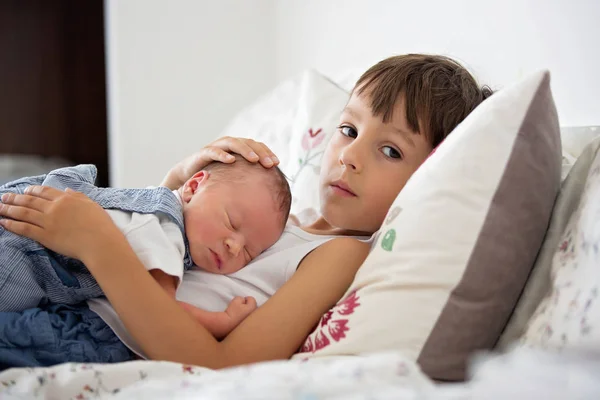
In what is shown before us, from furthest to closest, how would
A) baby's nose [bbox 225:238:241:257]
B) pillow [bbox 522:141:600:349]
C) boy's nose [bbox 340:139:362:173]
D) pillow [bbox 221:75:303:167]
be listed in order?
pillow [bbox 221:75:303:167]
boy's nose [bbox 340:139:362:173]
baby's nose [bbox 225:238:241:257]
pillow [bbox 522:141:600:349]

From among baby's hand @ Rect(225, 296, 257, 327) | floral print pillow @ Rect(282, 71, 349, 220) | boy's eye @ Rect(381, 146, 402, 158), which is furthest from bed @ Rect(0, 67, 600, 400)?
floral print pillow @ Rect(282, 71, 349, 220)

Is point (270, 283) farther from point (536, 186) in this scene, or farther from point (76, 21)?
point (76, 21)

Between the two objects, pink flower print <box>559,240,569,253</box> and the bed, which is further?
pink flower print <box>559,240,569,253</box>

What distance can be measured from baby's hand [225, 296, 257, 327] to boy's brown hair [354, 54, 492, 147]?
1.30ft

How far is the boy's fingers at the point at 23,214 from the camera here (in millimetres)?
966

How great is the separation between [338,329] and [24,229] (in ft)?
1.53

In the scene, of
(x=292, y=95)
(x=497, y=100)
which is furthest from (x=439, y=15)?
(x=497, y=100)

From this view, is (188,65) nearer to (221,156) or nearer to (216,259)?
(221,156)

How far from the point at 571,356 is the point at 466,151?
33 centimetres

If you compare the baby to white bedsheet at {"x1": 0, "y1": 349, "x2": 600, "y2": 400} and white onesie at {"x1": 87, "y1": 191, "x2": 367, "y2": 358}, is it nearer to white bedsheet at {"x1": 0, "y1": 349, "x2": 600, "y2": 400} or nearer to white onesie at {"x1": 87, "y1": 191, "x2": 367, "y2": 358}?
white onesie at {"x1": 87, "y1": 191, "x2": 367, "y2": 358}

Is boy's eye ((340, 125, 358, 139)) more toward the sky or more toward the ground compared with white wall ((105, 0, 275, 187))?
more toward the sky

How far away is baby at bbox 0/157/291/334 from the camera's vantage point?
0.96 m

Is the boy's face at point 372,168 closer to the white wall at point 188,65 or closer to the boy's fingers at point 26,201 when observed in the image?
the boy's fingers at point 26,201

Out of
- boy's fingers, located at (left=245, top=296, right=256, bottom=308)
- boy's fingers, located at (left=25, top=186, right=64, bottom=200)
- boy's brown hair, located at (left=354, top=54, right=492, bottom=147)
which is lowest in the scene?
boy's fingers, located at (left=245, top=296, right=256, bottom=308)
